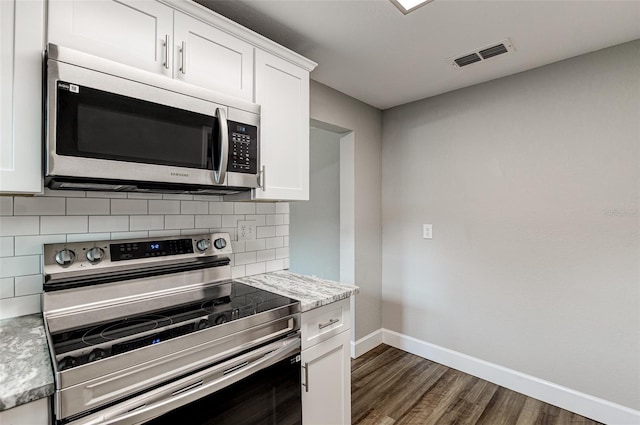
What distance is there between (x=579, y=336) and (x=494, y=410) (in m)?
0.74

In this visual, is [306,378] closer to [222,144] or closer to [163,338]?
[163,338]

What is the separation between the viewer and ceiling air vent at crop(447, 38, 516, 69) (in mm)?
1916

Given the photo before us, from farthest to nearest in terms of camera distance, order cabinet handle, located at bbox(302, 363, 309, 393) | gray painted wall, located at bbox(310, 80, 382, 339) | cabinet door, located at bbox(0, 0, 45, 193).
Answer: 1. gray painted wall, located at bbox(310, 80, 382, 339)
2. cabinet handle, located at bbox(302, 363, 309, 393)
3. cabinet door, located at bbox(0, 0, 45, 193)

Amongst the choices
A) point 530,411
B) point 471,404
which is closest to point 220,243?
point 471,404

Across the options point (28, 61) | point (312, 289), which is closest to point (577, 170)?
point (312, 289)

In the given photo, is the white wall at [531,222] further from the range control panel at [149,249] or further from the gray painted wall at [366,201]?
the range control panel at [149,249]

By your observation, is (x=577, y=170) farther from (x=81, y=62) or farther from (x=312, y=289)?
(x=81, y=62)

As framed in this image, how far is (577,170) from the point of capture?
2.06m

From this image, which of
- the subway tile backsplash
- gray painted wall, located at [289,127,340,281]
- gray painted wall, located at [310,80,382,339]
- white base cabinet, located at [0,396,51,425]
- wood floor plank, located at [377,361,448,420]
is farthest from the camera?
gray painted wall, located at [289,127,340,281]

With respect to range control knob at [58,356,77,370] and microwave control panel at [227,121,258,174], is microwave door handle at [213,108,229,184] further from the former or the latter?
range control knob at [58,356,77,370]

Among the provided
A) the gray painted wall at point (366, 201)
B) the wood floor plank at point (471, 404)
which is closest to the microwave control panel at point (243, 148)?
the gray painted wall at point (366, 201)

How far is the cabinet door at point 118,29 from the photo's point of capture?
42.9 inches

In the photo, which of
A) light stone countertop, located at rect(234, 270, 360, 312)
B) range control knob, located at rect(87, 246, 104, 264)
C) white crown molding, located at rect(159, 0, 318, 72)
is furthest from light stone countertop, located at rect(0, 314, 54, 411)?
white crown molding, located at rect(159, 0, 318, 72)

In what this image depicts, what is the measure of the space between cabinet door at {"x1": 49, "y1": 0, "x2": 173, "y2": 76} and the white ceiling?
378 millimetres
